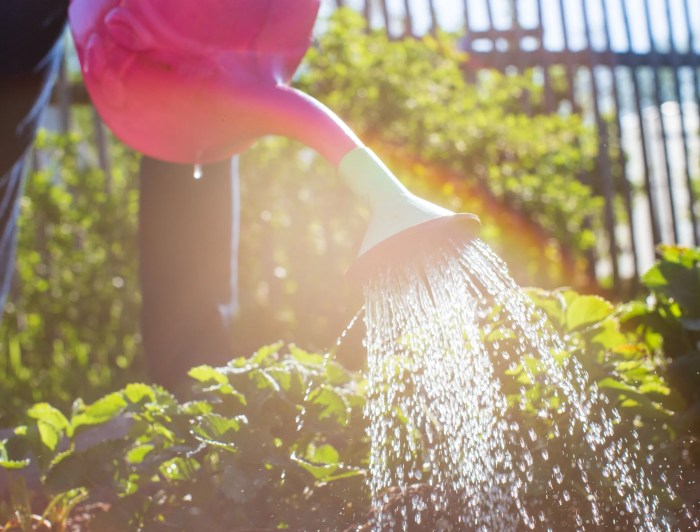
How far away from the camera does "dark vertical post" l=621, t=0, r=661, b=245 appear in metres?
4.97

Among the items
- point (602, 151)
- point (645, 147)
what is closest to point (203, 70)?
point (602, 151)

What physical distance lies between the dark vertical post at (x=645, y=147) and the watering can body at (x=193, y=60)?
3874 mm

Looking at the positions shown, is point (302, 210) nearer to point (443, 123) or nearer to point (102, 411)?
point (443, 123)

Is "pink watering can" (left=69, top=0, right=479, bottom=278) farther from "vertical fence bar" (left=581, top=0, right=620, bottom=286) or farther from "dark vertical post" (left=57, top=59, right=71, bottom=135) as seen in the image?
"vertical fence bar" (left=581, top=0, right=620, bottom=286)

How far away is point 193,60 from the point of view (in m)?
1.43

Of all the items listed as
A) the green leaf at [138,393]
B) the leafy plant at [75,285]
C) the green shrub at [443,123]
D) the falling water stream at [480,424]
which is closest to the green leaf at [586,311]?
the falling water stream at [480,424]

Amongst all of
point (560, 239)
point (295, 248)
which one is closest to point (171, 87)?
point (295, 248)

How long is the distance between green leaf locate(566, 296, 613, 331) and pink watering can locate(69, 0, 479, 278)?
0.53 m

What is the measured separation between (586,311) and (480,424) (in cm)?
33

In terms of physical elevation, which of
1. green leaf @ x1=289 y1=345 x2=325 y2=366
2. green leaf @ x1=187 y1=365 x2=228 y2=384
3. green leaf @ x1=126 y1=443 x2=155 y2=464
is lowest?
green leaf @ x1=126 y1=443 x2=155 y2=464

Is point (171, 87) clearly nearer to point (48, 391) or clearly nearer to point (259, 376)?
point (259, 376)

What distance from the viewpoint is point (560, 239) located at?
3.51m

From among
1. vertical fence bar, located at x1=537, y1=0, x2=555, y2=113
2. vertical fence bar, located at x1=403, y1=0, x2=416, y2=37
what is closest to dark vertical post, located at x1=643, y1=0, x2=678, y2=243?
vertical fence bar, located at x1=537, y1=0, x2=555, y2=113

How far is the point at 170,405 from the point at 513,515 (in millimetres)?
564
